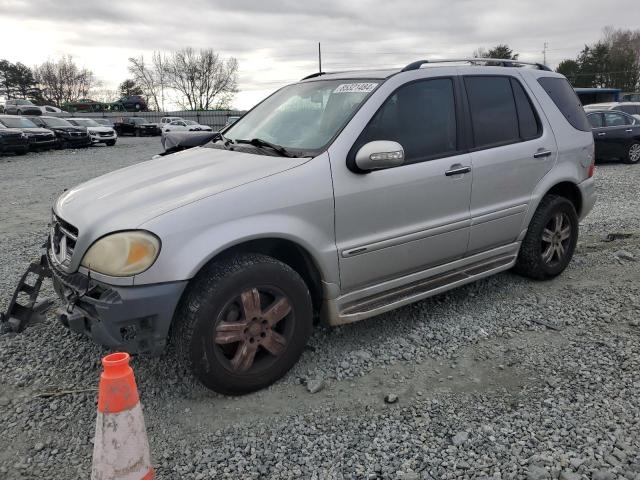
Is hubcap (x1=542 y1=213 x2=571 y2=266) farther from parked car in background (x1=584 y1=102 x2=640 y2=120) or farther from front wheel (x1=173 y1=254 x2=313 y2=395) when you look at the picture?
parked car in background (x1=584 y1=102 x2=640 y2=120)

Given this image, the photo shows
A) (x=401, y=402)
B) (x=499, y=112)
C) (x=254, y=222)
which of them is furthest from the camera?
(x=499, y=112)

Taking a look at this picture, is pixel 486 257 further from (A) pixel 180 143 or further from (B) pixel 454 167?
(A) pixel 180 143

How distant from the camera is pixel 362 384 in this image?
10.2 feet

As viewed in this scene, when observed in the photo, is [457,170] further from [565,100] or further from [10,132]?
[10,132]

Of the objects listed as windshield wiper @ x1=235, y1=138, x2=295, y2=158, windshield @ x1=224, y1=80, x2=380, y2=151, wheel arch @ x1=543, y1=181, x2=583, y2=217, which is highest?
windshield @ x1=224, y1=80, x2=380, y2=151

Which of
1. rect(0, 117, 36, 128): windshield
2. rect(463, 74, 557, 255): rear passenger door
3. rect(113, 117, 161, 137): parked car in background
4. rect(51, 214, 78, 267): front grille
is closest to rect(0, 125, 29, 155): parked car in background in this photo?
rect(0, 117, 36, 128): windshield

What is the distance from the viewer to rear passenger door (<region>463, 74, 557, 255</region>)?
383 cm

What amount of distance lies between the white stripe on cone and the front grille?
1.17 metres

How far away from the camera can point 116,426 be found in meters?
1.94

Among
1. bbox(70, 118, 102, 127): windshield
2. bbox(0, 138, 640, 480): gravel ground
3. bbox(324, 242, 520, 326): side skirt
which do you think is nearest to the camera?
bbox(0, 138, 640, 480): gravel ground

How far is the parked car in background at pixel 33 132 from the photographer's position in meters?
20.5

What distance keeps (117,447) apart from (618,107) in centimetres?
1719

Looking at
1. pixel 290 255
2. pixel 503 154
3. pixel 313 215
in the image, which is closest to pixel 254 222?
pixel 313 215

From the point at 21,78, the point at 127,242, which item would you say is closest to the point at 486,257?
Answer: the point at 127,242
